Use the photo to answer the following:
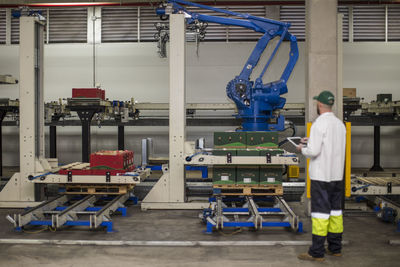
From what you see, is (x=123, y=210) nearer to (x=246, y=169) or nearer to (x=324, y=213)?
(x=246, y=169)

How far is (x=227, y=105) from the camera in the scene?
10.2m

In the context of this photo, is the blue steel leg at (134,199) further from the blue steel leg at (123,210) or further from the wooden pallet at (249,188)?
the wooden pallet at (249,188)

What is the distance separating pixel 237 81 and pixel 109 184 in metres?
3.48

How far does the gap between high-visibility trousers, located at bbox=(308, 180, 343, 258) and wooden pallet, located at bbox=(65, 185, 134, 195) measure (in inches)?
138

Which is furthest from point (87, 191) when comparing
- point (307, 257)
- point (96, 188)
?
point (307, 257)

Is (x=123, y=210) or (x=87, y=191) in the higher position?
(x=87, y=191)

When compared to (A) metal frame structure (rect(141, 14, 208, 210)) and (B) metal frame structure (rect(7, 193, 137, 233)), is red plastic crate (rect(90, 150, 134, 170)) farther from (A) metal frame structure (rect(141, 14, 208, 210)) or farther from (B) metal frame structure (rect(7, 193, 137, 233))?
(A) metal frame structure (rect(141, 14, 208, 210))

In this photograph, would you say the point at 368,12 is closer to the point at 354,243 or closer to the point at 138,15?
the point at 138,15

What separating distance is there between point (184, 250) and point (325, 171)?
1878 millimetres

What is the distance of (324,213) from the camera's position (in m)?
3.92

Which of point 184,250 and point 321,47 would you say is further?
point 321,47

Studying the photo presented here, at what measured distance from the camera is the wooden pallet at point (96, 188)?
649 centimetres

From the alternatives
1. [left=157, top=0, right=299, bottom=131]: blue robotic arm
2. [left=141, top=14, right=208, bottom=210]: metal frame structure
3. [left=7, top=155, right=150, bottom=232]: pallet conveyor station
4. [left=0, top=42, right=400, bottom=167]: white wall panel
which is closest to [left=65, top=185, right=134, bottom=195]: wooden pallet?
[left=7, top=155, right=150, bottom=232]: pallet conveyor station

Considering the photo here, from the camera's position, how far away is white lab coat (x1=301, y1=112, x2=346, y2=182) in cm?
393
